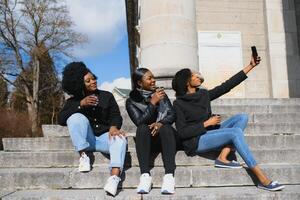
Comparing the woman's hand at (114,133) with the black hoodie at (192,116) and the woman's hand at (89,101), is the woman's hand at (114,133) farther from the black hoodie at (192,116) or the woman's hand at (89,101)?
the black hoodie at (192,116)

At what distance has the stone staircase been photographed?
3682mm

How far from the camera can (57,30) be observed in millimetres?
29406

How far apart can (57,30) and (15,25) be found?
310 cm

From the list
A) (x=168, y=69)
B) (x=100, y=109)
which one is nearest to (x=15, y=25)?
(x=168, y=69)

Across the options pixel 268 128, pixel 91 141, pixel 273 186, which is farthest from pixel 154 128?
pixel 268 128

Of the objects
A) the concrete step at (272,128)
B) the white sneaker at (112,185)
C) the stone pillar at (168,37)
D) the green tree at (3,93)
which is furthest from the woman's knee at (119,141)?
the green tree at (3,93)

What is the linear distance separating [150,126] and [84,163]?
798mm

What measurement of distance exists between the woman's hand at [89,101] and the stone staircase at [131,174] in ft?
1.99

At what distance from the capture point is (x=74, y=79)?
4383mm

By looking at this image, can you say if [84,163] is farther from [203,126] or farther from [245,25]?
[245,25]

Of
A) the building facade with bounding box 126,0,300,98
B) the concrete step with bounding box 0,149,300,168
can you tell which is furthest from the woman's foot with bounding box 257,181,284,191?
the building facade with bounding box 126,0,300,98

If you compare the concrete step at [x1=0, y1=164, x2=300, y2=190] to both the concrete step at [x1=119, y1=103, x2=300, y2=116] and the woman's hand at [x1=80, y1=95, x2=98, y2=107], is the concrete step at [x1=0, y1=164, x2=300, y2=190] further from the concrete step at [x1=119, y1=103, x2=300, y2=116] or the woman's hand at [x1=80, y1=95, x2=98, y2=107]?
the concrete step at [x1=119, y1=103, x2=300, y2=116]

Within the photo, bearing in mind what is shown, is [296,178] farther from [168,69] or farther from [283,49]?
[283,49]

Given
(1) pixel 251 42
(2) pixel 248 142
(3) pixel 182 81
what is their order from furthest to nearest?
(1) pixel 251 42 → (2) pixel 248 142 → (3) pixel 182 81
